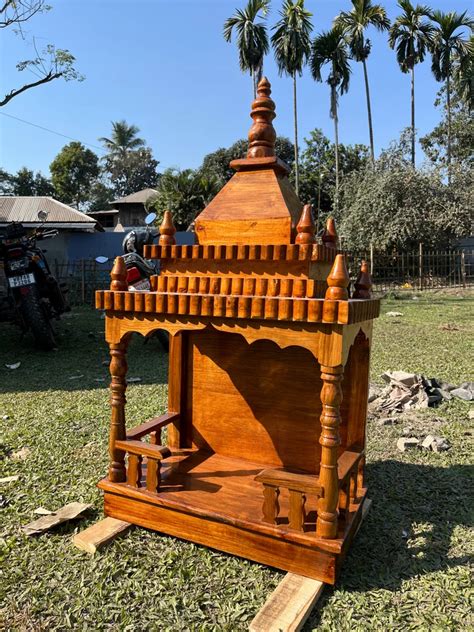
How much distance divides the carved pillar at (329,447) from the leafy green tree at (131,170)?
46780 mm

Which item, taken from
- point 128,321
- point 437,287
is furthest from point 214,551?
point 437,287

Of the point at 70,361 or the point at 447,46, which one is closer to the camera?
the point at 70,361

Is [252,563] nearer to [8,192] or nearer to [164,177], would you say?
[164,177]

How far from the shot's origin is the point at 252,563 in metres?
2.28

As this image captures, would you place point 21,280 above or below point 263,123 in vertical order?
below

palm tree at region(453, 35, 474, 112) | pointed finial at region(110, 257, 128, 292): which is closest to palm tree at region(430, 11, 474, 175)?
palm tree at region(453, 35, 474, 112)

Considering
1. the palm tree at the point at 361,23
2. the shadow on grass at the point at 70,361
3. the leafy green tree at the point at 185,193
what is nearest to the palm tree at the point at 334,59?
the palm tree at the point at 361,23

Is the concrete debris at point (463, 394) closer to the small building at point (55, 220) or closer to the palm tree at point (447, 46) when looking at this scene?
the small building at point (55, 220)

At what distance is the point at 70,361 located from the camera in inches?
263

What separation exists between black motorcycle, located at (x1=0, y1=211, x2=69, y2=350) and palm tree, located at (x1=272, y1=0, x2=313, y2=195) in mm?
20232

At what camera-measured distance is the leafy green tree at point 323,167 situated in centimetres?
3061

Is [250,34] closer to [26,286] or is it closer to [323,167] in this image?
[323,167]

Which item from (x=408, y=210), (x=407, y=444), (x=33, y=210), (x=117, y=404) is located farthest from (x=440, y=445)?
(x=33, y=210)

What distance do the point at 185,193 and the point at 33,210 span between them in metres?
7.70
